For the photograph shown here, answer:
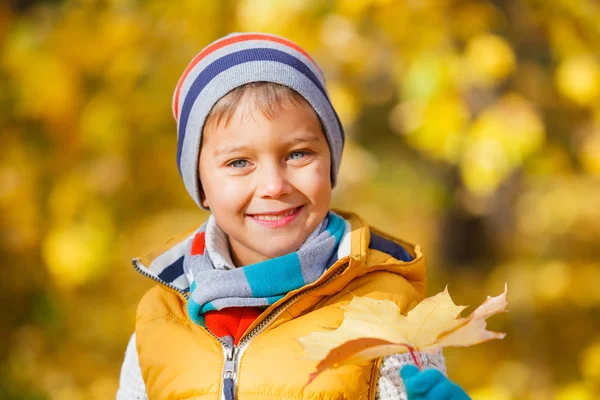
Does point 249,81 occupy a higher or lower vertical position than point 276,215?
higher

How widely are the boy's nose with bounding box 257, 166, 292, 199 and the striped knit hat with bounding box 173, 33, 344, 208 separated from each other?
19 centimetres

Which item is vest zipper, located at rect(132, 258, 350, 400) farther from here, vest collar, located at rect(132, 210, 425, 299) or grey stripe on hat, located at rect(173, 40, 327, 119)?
grey stripe on hat, located at rect(173, 40, 327, 119)

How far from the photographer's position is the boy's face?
5.54 ft

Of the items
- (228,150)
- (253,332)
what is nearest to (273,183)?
(228,150)

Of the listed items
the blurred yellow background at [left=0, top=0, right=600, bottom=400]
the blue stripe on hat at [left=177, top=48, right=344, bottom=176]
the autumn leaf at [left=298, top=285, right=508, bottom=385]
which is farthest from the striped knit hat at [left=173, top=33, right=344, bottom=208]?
the blurred yellow background at [left=0, top=0, right=600, bottom=400]

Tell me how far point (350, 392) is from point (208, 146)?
0.70 m

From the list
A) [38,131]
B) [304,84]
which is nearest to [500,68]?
[304,84]

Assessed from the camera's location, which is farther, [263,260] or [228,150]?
[263,260]

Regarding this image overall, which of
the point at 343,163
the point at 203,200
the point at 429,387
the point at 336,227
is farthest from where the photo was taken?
the point at 343,163

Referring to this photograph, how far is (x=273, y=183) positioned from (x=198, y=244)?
38cm

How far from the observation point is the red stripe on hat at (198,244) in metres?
1.92

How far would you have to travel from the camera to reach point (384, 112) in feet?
25.0

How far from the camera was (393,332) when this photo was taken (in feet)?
4.18

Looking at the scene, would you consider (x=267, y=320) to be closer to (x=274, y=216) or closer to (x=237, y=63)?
(x=274, y=216)
